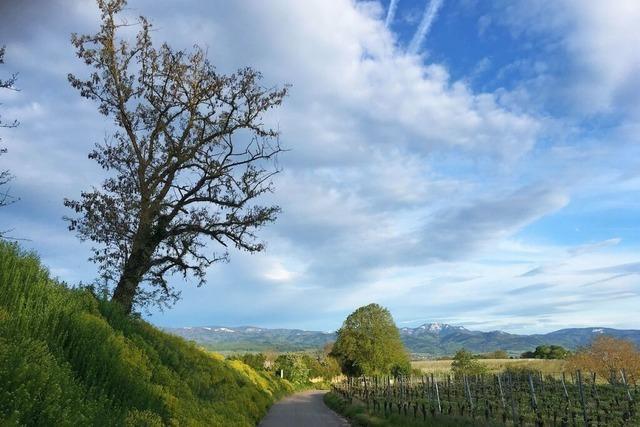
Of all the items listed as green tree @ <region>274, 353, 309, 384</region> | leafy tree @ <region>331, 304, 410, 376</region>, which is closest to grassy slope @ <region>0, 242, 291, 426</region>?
green tree @ <region>274, 353, 309, 384</region>

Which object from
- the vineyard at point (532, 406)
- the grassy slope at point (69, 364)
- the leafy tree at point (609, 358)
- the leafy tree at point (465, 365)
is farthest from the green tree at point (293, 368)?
the grassy slope at point (69, 364)

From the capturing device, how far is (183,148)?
65.5ft

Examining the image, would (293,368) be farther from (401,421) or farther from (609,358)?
(401,421)

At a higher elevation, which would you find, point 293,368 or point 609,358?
point 609,358

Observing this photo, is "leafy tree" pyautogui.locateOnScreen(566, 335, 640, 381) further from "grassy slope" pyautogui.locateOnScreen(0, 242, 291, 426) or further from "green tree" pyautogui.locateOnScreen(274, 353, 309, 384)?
"grassy slope" pyautogui.locateOnScreen(0, 242, 291, 426)

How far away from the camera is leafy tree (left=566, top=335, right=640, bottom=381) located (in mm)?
48688

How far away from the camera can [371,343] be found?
72750mm

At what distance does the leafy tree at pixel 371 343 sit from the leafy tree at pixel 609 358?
25.8 meters

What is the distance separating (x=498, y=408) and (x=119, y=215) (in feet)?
69.9

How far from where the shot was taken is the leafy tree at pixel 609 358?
4869 cm

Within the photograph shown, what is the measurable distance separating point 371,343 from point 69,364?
229 ft

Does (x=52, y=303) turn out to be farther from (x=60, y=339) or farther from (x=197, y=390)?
(x=197, y=390)

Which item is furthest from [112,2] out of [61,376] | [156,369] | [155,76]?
[61,376]

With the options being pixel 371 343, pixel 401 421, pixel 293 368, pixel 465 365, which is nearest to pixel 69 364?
pixel 401 421
